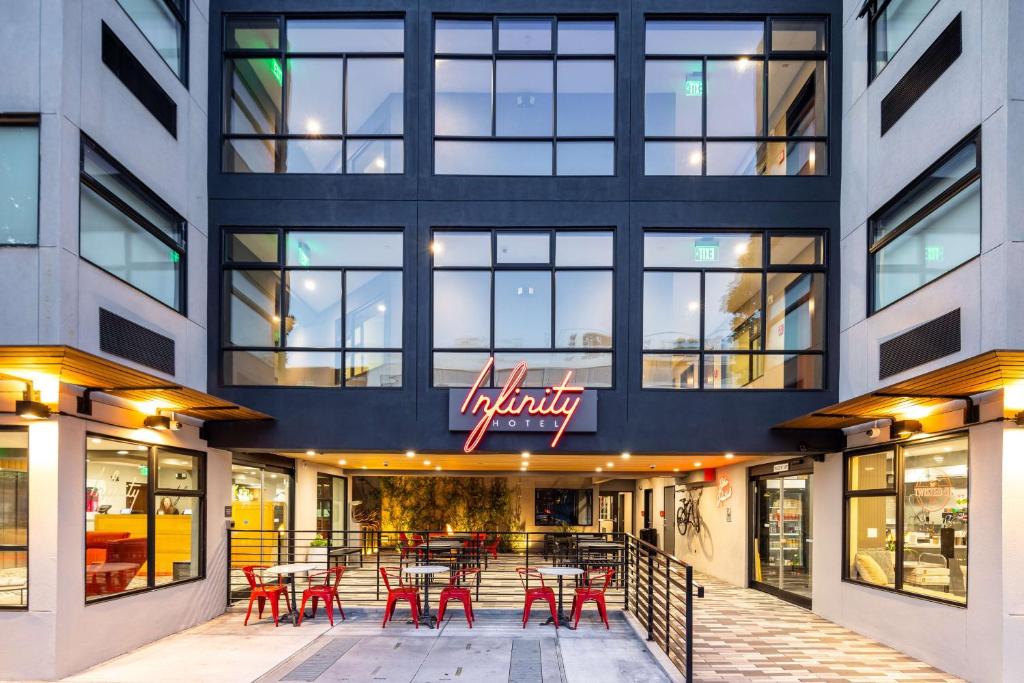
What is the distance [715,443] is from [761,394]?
91cm

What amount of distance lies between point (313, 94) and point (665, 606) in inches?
327

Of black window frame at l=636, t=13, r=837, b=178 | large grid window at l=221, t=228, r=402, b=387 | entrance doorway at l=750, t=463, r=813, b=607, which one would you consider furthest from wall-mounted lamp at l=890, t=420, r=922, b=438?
large grid window at l=221, t=228, r=402, b=387

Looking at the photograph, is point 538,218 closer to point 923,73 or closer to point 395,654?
point 923,73

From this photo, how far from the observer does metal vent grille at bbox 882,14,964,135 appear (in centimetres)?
800

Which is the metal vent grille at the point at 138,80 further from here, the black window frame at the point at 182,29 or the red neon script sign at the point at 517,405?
the red neon script sign at the point at 517,405

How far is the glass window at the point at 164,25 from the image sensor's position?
9.16 meters

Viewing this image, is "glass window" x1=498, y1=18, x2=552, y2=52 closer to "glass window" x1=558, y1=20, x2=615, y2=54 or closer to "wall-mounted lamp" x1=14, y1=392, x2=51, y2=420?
"glass window" x1=558, y1=20, x2=615, y2=54

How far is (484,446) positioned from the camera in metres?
10.4

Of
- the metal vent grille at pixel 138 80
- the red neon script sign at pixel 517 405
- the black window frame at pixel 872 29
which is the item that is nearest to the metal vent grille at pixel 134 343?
the metal vent grille at pixel 138 80

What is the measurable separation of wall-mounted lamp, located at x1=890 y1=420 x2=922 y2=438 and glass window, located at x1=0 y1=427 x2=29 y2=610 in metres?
9.16

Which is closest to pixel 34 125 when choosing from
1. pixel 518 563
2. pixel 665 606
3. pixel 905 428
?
pixel 665 606

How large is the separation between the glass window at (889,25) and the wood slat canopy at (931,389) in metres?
4.37

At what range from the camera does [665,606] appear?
26.3 ft

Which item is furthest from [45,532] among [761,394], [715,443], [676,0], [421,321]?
[676,0]
